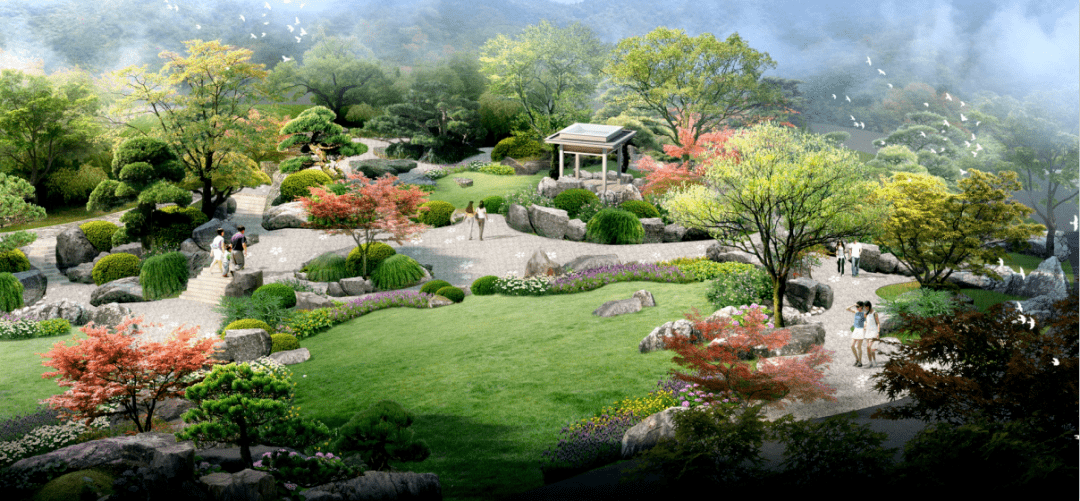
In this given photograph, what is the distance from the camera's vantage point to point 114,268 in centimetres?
2267

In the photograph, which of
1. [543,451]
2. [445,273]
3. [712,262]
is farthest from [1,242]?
[712,262]

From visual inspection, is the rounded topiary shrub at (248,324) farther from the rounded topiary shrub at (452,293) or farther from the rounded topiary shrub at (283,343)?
the rounded topiary shrub at (452,293)

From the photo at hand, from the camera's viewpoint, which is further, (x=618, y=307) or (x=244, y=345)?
(x=618, y=307)

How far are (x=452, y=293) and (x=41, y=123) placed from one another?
16.5 meters

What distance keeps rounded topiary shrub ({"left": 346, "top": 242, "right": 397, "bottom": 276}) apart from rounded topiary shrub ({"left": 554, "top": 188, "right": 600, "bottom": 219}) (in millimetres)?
6995

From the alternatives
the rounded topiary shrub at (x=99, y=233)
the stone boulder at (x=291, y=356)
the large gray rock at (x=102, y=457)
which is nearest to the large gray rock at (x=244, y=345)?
the stone boulder at (x=291, y=356)

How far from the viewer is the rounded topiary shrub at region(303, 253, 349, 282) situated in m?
22.6

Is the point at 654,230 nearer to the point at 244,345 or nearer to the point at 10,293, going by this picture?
the point at 244,345

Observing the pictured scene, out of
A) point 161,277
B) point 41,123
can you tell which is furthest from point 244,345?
point 41,123

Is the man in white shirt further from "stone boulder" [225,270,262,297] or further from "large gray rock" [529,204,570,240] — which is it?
"stone boulder" [225,270,262,297]

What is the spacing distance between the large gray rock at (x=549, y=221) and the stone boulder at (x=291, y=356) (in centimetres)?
1100

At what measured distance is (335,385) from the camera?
1503cm

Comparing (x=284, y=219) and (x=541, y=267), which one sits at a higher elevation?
(x=284, y=219)

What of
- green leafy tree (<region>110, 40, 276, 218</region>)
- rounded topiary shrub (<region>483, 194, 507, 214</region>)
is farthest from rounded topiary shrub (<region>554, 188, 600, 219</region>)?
green leafy tree (<region>110, 40, 276, 218</region>)
